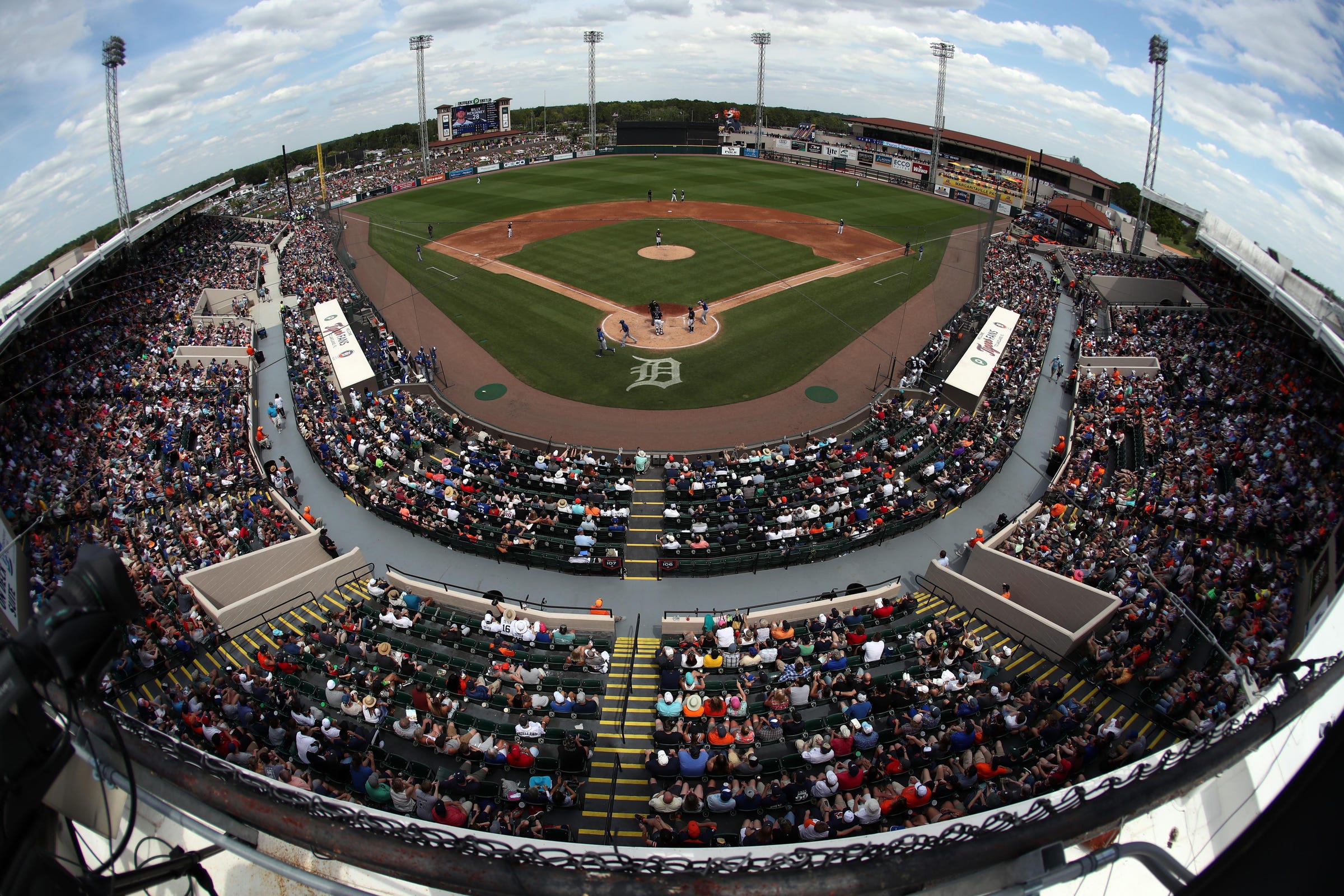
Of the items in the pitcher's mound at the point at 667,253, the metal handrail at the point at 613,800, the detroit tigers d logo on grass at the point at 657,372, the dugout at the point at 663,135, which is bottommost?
the metal handrail at the point at 613,800

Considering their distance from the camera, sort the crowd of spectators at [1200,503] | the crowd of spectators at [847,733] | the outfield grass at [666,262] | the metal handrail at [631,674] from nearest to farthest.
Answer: the crowd of spectators at [847,733] → the metal handrail at [631,674] → the crowd of spectators at [1200,503] → the outfield grass at [666,262]

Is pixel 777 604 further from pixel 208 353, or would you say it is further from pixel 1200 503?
pixel 208 353

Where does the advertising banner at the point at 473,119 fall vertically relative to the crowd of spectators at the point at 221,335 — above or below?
above

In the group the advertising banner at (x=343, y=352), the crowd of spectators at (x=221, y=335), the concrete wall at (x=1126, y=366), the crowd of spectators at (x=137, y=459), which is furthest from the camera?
the crowd of spectators at (x=221, y=335)

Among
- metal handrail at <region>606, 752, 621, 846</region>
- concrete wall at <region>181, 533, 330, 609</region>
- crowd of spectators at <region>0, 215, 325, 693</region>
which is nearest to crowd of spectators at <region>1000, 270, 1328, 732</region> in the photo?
metal handrail at <region>606, 752, 621, 846</region>

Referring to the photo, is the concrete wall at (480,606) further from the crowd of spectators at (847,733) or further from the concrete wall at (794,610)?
the crowd of spectators at (847,733)

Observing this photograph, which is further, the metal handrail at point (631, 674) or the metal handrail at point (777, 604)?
the metal handrail at point (777, 604)

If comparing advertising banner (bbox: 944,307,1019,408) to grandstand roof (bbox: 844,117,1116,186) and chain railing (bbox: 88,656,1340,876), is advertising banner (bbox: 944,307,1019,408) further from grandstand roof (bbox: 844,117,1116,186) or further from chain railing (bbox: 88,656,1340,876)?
grandstand roof (bbox: 844,117,1116,186)

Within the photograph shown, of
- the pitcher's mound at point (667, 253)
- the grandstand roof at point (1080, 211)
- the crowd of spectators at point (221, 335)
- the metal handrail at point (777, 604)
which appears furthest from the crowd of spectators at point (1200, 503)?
the crowd of spectators at point (221, 335)

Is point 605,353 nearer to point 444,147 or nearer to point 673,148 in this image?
point 673,148
